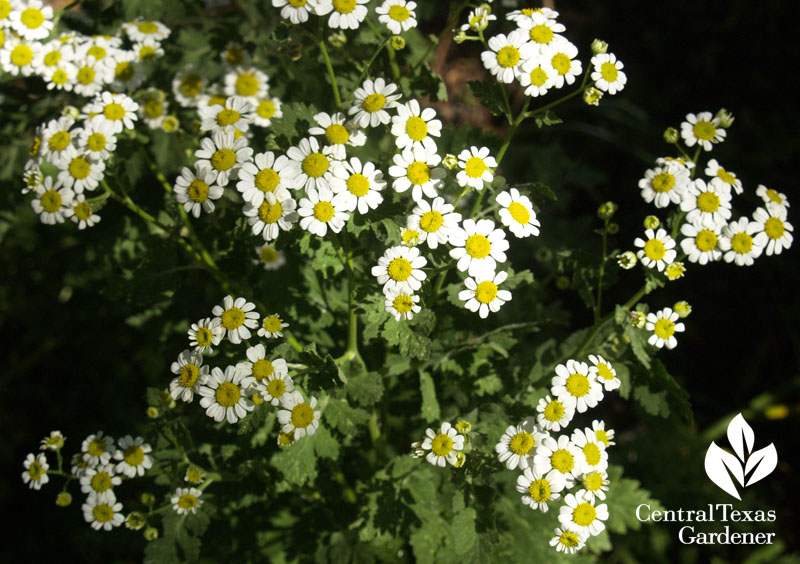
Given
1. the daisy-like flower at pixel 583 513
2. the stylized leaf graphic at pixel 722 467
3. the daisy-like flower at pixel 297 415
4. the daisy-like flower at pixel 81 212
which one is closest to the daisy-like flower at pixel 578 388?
the daisy-like flower at pixel 583 513

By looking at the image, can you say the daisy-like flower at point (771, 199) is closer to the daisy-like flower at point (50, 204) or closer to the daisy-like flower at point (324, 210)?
the daisy-like flower at point (324, 210)

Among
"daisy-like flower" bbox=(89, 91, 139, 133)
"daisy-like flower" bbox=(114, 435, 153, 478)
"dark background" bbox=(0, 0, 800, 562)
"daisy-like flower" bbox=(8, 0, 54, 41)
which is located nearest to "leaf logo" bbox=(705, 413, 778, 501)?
"dark background" bbox=(0, 0, 800, 562)

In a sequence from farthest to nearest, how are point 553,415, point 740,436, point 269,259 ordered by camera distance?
point 740,436 → point 269,259 → point 553,415

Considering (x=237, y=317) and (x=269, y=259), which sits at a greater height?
(x=237, y=317)

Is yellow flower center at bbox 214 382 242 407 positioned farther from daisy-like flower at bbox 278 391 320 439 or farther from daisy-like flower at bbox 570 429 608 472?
daisy-like flower at bbox 570 429 608 472

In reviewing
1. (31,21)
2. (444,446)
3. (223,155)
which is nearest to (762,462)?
(444,446)

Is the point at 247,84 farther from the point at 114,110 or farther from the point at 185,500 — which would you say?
the point at 185,500

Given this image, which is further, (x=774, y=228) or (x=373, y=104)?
(x=774, y=228)

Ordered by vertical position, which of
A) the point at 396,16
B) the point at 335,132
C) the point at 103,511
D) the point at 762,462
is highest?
the point at 396,16

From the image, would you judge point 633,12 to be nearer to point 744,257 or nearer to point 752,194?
point 752,194
